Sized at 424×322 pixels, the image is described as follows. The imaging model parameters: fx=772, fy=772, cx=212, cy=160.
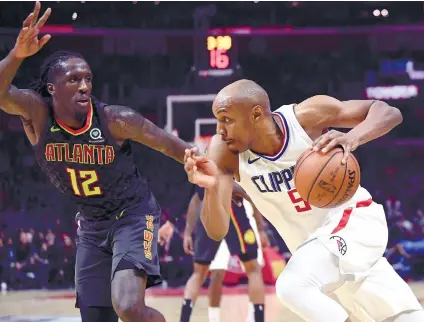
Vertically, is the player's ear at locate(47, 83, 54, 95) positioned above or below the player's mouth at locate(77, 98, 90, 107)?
above

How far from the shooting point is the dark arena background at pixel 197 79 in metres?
12.4

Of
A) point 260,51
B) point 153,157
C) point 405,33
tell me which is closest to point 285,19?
point 260,51

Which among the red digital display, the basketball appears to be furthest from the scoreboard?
the basketball

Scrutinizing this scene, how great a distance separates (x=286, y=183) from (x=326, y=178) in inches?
17.5

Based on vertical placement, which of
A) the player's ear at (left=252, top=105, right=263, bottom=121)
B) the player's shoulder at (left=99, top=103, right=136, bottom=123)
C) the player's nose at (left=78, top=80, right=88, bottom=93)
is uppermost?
the player's nose at (left=78, top=80, right=88, bottom=93)

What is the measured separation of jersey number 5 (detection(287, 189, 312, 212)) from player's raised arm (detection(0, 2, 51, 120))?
150 cm

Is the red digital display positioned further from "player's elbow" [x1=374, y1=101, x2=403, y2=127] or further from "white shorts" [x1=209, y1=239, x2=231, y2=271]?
"player's elbow" [x1=374, y1=101, x2=403, y2=127]

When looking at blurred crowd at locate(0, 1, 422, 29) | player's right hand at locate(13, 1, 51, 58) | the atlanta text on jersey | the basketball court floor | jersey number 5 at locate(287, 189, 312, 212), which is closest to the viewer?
player's right hand at locate(13, 1, 51, 58)

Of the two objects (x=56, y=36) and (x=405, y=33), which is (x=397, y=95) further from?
(x=56, y=36)

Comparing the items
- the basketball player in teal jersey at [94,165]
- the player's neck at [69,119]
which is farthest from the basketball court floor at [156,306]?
the player's neck at [69,119]

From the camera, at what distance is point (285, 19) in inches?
497

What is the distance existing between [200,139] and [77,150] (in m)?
7.85

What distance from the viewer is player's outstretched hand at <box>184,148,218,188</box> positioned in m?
3.65

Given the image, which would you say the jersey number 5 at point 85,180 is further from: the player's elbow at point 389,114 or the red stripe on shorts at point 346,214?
the player's elbow at point 389,114
